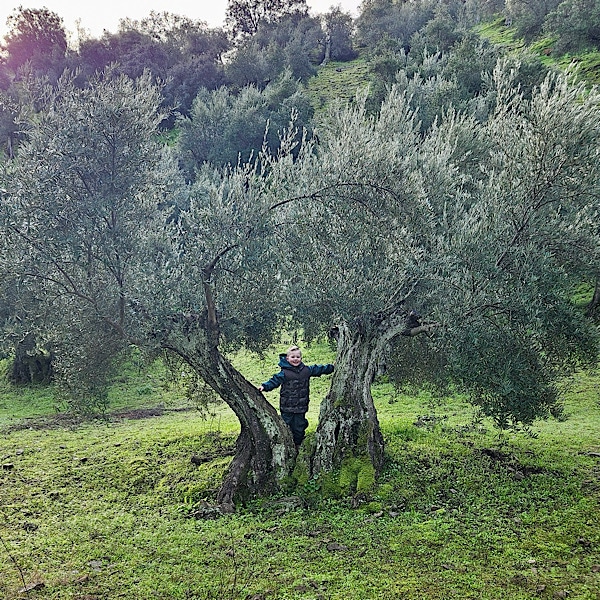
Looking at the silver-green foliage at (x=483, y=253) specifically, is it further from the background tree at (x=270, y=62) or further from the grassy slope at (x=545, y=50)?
the background tree at (x=270, y=62)

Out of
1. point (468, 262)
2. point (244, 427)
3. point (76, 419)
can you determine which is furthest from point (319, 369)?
point (76, 419)

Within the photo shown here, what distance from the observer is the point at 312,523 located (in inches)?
395

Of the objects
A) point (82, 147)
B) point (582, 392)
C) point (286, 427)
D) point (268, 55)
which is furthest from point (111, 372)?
point (268, 55)

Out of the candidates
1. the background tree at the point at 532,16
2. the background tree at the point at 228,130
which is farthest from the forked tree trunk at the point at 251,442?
the background tree at the point at 532,16

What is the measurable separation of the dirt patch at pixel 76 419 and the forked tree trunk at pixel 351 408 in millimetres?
10215

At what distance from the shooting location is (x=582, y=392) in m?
19.7

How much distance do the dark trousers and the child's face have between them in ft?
4.18

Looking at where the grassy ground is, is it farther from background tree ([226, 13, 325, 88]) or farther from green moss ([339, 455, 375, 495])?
background tree ([226, 13, 325, 88])

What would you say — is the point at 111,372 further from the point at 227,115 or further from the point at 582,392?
the point at 227,115

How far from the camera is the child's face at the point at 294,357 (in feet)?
37.8

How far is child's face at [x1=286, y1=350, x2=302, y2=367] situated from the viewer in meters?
11.5

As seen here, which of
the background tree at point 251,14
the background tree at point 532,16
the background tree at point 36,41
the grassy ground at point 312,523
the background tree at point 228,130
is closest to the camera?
the grassy ground at point 312,523

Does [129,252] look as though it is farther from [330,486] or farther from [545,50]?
[545,50]

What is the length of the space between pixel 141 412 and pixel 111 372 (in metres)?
11.0
